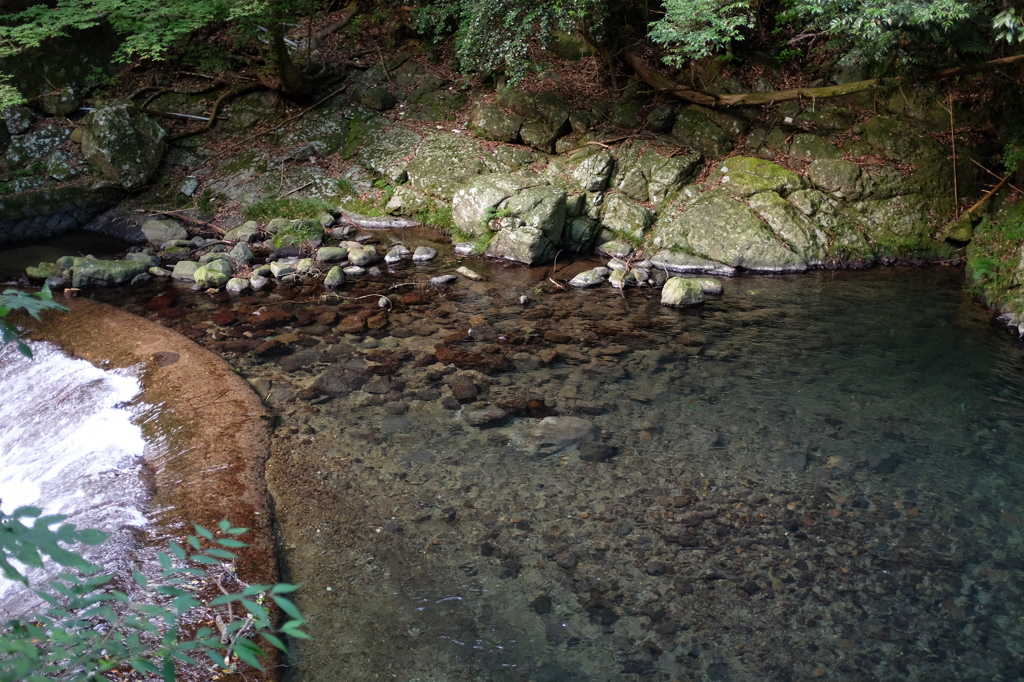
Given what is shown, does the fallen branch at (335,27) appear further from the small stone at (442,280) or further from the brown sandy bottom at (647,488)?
the brown sandy bottom at (647,488)

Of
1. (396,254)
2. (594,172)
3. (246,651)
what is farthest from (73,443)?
(594,172)

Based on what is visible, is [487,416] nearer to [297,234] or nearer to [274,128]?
[297,234]

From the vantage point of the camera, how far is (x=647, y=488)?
15.5 feet

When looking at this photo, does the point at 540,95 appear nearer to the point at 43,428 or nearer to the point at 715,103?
the point at 715,103

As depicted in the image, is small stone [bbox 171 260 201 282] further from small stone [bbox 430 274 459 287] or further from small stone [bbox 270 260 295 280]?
small stone [bbox 430 274 459 287]

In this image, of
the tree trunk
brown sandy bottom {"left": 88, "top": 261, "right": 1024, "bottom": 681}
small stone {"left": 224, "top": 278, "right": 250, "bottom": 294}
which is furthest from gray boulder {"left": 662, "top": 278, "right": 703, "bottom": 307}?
the tree trunk

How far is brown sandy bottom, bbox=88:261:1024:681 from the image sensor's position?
11.5ft

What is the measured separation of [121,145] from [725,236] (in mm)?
9353

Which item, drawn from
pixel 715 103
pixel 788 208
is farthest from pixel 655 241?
pixel 715 103

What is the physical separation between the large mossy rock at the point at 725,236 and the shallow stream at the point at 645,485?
3.81 feet

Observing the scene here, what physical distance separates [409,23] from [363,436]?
10.0 metres

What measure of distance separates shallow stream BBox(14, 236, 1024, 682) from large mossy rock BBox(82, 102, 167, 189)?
4271mm

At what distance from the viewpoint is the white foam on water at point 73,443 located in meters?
4.22

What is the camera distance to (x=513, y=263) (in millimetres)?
9422
